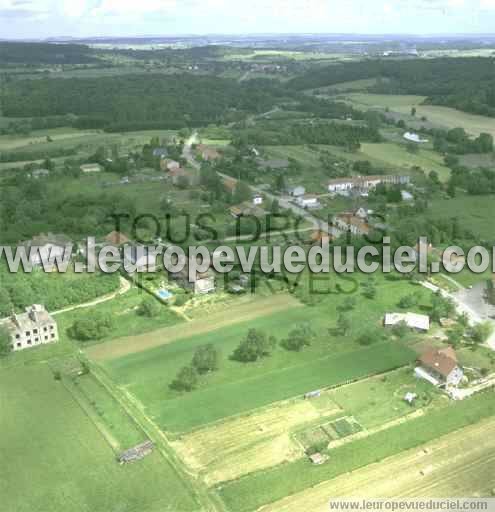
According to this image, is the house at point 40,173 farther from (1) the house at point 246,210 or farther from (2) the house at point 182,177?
(1) the house at point 246,210

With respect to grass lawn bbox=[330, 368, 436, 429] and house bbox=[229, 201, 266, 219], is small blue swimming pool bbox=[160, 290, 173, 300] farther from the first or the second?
house bbox=[229, 201, 266, 219]

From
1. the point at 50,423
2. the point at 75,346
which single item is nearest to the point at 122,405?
the point at 50,423

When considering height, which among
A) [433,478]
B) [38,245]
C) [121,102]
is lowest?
[433,478]

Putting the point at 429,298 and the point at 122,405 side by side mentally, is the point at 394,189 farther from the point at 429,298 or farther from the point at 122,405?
the point at 122,405

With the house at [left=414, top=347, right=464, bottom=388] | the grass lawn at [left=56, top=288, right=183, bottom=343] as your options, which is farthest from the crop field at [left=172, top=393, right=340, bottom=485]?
the grass lawn at [left=56, top=288, right=183, bottom=343]

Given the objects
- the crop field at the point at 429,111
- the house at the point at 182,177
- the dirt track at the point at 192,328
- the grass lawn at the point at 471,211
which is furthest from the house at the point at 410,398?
the crop field at the point at 429,111

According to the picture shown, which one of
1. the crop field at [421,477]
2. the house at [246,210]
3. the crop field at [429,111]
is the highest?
the crop field at [429,111]

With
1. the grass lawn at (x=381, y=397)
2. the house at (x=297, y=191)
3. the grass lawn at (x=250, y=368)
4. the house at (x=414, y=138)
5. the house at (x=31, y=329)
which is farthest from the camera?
the house at (x=414, y=138)
